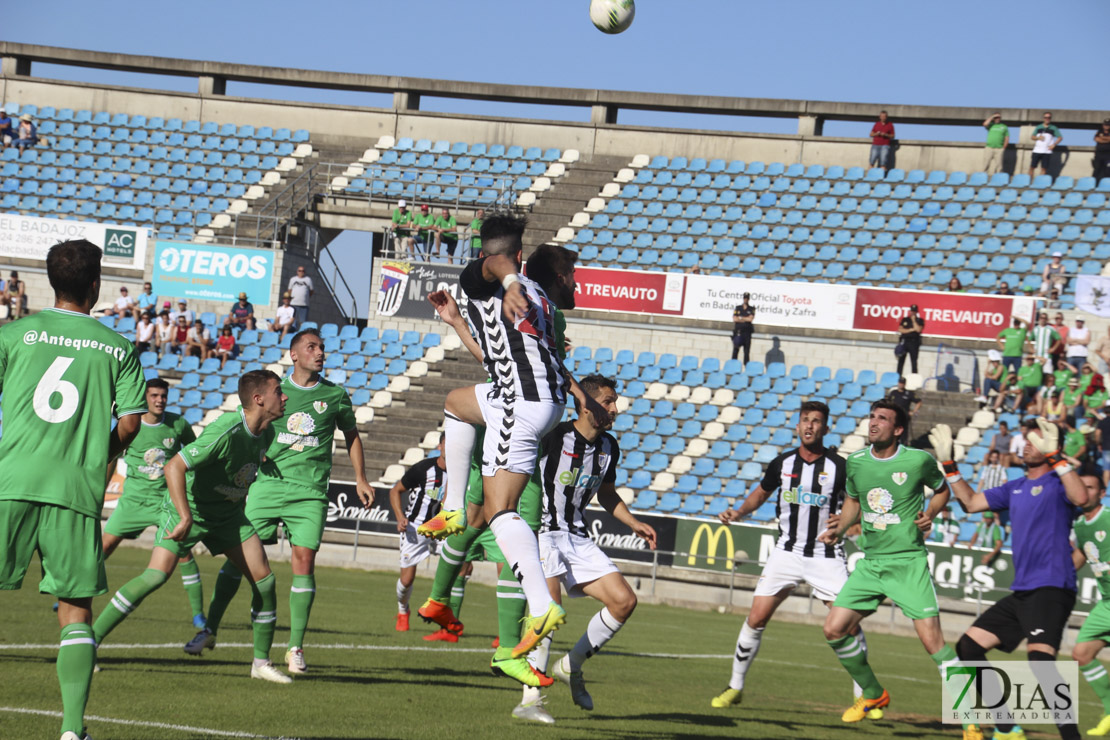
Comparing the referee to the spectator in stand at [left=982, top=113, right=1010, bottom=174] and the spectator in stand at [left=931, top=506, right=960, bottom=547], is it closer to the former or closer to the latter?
the spectator in stand at [left=931, top=506, right=960, bottom=547]

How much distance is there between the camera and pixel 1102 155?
102ft

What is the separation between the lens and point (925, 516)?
983 cm

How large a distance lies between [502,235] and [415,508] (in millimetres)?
9037

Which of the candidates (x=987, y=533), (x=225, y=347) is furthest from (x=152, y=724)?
(x=225, y=347)

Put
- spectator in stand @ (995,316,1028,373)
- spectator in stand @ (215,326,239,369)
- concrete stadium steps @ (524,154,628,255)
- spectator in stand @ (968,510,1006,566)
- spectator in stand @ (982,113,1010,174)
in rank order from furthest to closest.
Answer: concrete stadium steps @ (524,154,628,255) < spectator in stand @ (982,113,1010,174) < spectator in stand @ (215,326,239,369) < spectator in stand @ (995,316,1028,373) < spectator in stand @ (968,510,1006,566)

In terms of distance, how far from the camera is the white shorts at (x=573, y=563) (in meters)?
8.84

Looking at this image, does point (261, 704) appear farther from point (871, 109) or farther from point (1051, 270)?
point (871, 109)

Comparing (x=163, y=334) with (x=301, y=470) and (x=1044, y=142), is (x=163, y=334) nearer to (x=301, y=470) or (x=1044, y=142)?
(x=301, y=470)

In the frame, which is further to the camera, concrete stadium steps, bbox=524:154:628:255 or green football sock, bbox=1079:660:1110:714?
concrete stadium steps, bbox=524:154:628:255

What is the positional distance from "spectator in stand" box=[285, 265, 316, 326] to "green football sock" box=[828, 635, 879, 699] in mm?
22180

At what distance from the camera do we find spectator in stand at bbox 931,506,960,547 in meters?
21.1

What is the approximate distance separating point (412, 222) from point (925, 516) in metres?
22.7

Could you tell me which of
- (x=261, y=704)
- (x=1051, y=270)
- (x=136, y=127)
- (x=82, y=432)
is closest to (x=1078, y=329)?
(x=1051, y=270)

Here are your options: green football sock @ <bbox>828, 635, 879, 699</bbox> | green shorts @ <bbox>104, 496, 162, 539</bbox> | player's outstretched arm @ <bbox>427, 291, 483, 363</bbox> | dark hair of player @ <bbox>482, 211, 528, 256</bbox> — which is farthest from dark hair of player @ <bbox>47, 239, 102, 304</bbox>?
green football sock @ <bbox>828, 635, 879, 699</bbox>
